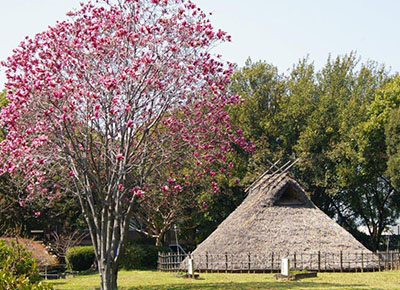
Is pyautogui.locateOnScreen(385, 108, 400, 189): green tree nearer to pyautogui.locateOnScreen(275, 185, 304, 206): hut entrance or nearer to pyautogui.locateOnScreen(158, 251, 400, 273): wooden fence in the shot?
pyautogui.locateOnScreen(275, 185, 304, 206): hut entrance

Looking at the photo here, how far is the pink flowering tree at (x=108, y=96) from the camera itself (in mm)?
16750

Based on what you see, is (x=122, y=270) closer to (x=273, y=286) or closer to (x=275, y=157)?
(x=275, y=157)

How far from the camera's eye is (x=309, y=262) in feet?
98.9

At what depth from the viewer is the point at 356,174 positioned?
135 ft

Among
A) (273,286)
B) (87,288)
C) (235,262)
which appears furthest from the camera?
(235,262)

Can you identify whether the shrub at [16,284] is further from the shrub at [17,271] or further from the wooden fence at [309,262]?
the wooden fence at [309,262]

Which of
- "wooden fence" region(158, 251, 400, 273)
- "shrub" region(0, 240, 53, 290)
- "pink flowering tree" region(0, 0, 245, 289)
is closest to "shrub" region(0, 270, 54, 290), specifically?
"shrub" region(0, 240, 53, 290)

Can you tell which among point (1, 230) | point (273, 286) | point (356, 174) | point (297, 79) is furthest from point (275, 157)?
point (273, 286)

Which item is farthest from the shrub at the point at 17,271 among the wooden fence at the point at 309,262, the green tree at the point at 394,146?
the green tree at the point at 394,146

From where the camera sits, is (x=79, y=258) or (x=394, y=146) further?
(x=394, y=146)

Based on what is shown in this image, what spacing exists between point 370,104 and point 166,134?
27.9 metres

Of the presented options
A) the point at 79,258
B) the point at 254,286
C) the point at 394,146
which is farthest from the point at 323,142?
the point at 254,286

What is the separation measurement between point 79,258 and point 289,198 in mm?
13226

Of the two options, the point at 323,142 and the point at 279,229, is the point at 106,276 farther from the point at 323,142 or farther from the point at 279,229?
the point at 323,142
